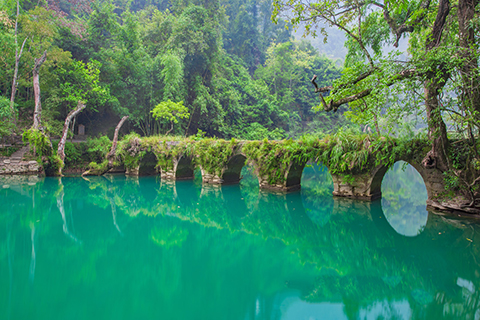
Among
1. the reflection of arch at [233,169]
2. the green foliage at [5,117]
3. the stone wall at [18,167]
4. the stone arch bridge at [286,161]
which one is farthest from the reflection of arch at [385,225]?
the green foliage at [5,117]

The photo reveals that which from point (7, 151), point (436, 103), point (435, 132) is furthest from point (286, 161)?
point (7, 151)

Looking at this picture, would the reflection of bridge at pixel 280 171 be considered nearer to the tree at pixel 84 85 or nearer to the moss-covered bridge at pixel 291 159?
the moss-covered bridge at pixel 291 159

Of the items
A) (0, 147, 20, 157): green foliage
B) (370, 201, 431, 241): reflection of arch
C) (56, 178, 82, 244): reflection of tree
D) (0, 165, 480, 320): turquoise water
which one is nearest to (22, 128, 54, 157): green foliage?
(0, 147, 20, 157): green foliage

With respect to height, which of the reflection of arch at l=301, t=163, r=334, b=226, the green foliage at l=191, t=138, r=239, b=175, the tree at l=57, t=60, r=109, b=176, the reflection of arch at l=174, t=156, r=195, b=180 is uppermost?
the tree at l=57, t=60, r=109, b=176

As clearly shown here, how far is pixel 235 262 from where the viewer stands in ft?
17.6

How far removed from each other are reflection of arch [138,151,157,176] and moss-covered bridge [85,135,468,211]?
6 cm

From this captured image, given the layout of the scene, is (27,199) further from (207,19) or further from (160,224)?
(207,19)

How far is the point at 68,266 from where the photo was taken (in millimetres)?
5094

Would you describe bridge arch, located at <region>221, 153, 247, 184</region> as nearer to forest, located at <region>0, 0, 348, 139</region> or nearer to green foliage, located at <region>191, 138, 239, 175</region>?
green foliage, located at <region>191, 138, 239, 175</region>

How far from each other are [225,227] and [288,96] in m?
27.2

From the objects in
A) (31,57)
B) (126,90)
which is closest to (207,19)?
(126,90)

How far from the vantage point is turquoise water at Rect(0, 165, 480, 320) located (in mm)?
3904

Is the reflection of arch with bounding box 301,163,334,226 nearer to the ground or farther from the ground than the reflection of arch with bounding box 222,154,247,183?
nearer to the ground

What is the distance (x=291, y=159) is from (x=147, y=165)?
10.5 metres
